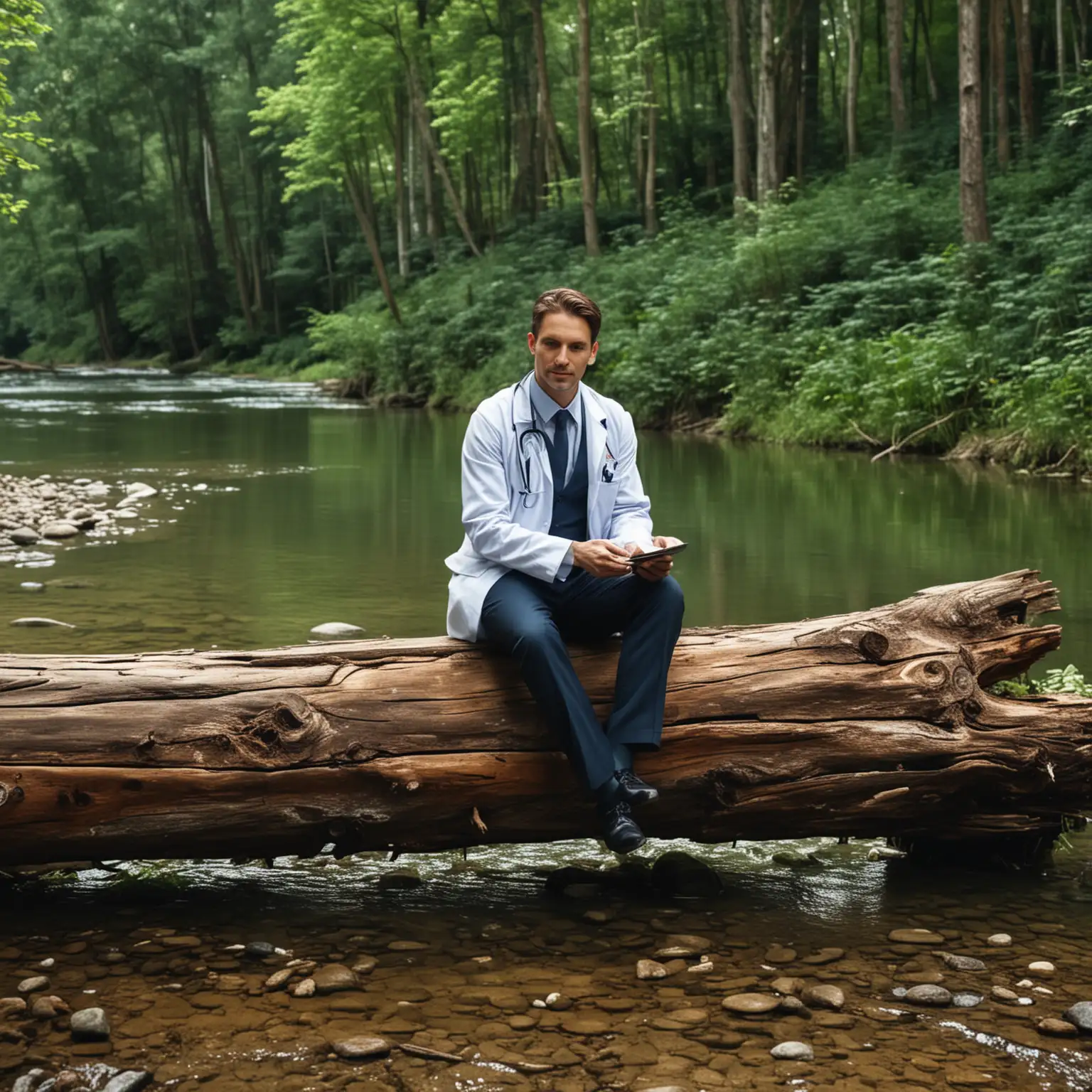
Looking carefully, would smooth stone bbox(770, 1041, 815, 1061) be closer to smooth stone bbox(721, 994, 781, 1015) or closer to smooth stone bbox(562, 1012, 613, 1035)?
smooth stone bbox(721, 994, 781, 1015)

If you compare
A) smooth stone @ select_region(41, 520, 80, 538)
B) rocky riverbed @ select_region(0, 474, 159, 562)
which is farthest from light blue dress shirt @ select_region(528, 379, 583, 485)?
smooth stone @ select_region(41, 520, 80, 538)

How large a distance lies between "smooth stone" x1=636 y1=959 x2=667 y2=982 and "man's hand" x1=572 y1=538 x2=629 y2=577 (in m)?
1.14

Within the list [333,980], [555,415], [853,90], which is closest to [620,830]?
[333,980]

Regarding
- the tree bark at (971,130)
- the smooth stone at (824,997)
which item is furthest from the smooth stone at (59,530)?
the tree bark at (971,130)

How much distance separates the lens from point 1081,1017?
10.3ft

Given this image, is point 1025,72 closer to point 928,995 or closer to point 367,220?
point 367,220

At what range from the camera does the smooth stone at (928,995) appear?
3291mm

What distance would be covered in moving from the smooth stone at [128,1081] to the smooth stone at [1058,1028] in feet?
6.70

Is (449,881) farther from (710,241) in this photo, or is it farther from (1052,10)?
(1052,10)

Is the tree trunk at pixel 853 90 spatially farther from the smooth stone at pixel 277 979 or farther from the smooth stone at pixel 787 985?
the smooth stone at pixel 277 979

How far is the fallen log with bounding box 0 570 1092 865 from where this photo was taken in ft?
12.6

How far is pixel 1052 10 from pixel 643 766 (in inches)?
1395

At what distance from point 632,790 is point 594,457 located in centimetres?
113

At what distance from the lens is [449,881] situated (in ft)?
13.9
